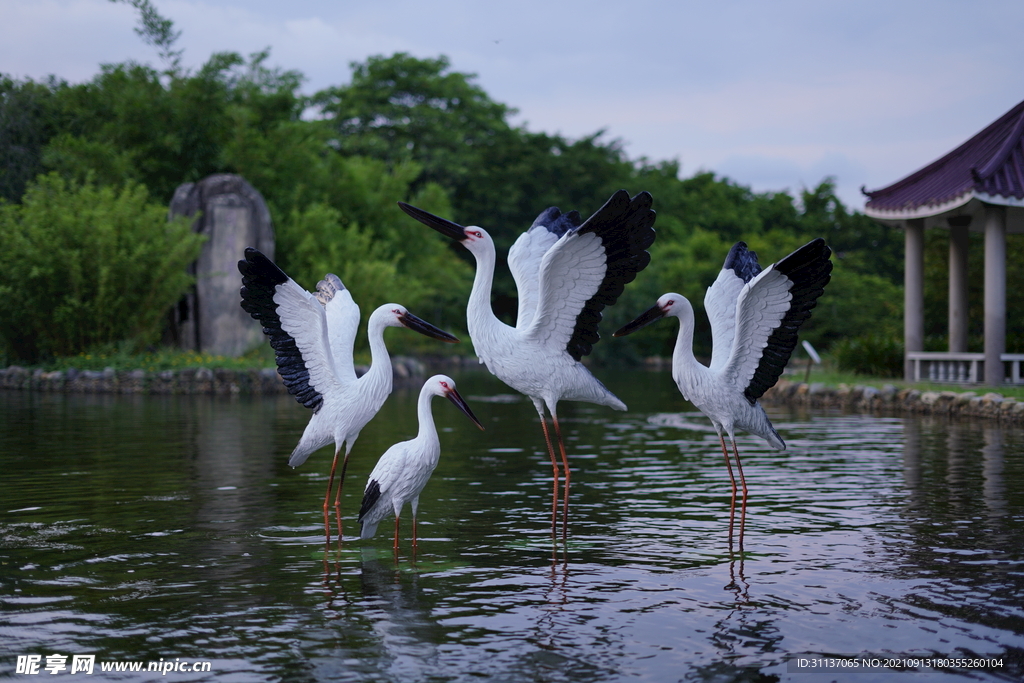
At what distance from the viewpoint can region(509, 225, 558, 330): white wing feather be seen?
7.56m

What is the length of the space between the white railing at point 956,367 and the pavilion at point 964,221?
2 centimetres

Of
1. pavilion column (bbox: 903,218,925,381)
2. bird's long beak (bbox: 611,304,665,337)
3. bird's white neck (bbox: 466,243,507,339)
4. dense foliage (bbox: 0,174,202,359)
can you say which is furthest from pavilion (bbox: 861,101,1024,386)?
dense foliage (bbox: 0,174,202,359)

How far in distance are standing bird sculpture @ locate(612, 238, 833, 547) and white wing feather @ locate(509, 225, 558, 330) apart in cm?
69

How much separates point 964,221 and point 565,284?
56.6ft

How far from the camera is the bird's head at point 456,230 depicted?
701 cm

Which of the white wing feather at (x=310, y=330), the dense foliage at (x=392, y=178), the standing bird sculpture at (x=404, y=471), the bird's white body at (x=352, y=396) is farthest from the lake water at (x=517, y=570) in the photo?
the dense foliage at (x=392, y=178)

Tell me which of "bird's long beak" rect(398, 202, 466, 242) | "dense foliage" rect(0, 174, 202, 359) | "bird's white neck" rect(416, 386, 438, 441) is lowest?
"bird's white neck" rect(416, 386, 438, 441)

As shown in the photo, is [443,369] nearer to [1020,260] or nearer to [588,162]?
[588,162]

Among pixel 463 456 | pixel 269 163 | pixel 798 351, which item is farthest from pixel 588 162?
pixel 463 456

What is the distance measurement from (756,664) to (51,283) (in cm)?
2420

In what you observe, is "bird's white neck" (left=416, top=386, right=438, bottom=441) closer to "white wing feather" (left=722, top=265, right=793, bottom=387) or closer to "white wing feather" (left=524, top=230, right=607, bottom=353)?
"white wing feather" (left=524, top=230, right=607, bottom=353)

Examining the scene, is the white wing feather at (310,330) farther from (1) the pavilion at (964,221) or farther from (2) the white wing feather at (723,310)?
(1) the pavilion at (964,221)

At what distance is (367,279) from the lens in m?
32.0

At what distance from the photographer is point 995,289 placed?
63.9 ft
